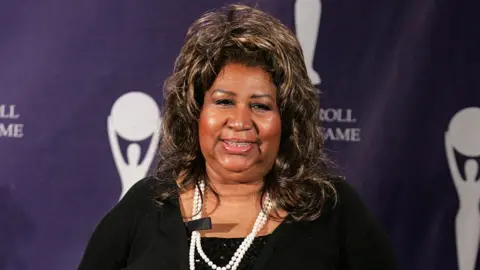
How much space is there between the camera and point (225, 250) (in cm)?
138

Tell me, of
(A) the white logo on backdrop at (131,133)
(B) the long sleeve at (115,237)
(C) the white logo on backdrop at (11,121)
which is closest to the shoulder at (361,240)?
(B) the long sleeve at (115,237)

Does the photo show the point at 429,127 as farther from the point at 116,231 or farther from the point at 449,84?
the point at 116,231

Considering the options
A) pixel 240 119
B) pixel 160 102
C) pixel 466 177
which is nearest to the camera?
pixel 240 119

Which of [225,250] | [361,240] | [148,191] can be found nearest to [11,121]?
[148,191]

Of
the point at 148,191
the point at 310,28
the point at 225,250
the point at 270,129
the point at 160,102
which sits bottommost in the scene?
the point at 225,250

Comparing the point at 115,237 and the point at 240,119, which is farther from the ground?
the point at 240,119

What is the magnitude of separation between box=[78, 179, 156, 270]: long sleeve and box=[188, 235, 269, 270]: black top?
16cm

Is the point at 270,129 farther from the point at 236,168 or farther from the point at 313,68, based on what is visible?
the point at 313,68

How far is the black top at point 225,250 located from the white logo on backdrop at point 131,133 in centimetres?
66

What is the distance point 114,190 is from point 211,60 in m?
0.75

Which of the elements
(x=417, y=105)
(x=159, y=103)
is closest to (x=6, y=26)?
(x=159, y=103)

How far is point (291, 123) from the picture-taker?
4.76 ft

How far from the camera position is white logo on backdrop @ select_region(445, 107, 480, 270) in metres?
1.80

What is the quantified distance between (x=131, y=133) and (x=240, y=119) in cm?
72
